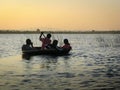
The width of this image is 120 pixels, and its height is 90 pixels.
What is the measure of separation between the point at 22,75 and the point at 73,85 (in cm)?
435

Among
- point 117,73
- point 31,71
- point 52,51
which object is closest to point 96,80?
point 117,73

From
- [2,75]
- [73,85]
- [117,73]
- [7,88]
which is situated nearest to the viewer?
[7,88]

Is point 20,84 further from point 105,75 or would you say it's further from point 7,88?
point 105,75

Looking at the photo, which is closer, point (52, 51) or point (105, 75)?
point (105, 75)

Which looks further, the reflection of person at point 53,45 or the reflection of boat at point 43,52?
the reflection of person at point 53,45

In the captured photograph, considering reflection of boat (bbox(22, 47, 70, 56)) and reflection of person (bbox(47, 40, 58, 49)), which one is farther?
reflection of person (bbox(47, 40, 58, 49))

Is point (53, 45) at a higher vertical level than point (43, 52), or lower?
higher

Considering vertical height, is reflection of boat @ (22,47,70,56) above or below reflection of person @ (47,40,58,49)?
below

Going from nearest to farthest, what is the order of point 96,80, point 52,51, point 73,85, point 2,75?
point 73,85 < point 96,80 < point 2,75 < point 52,51

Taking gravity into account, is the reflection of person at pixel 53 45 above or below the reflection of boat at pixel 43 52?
above

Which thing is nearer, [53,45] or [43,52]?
[43,52]

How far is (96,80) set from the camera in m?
19.2

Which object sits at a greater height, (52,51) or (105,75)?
(52,51)

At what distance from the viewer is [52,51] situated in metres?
35.1
